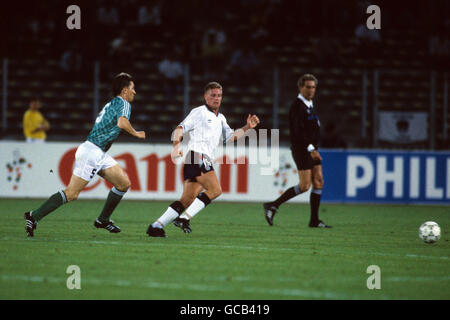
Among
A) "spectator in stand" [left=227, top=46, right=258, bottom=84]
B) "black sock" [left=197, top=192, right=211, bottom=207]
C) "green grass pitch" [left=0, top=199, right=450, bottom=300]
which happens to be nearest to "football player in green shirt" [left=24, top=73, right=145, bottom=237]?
"green grass pitch" [left=0, top=199, right=450, bottom=300]

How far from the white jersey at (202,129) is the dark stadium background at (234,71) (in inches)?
359

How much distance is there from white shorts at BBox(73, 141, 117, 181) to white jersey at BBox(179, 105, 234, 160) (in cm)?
112

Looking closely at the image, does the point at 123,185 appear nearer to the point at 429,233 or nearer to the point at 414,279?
the point at 429,233

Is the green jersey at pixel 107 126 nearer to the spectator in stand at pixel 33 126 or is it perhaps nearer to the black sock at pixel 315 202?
the black sock at pixel 315 202

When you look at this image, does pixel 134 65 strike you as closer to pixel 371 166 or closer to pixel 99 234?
pixel 371 166

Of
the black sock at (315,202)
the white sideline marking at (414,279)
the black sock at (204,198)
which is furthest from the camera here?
the black sock at (315,202)

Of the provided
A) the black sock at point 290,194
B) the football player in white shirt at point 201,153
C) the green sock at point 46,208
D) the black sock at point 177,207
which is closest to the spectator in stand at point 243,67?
the black sock at point 290,194

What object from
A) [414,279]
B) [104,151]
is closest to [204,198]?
[104,151]

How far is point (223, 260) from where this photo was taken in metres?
8.44

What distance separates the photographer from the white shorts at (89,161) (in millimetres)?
10508

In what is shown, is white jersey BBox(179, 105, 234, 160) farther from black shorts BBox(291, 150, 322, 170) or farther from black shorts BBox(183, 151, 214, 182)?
black shorts BBox(291, 150, 322, 170)

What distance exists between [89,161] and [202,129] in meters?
1.51

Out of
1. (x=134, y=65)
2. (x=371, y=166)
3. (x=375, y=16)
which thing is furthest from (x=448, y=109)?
(x=134, y=65)

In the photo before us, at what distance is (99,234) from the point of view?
35.6 ft
